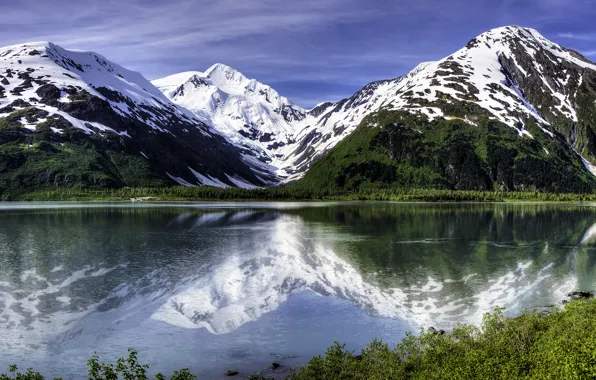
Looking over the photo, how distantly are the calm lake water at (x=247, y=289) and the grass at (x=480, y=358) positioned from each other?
18.5 feet

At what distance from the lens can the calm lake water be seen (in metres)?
43.0

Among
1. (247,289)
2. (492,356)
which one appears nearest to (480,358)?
(492,356)

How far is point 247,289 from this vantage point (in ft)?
213

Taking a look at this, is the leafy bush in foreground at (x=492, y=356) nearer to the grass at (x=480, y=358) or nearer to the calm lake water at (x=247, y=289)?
the grass at (x=480, y=358)

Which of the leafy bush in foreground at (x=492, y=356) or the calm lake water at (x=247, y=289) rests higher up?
the leafy bush in foreground at (x=492, y=356)

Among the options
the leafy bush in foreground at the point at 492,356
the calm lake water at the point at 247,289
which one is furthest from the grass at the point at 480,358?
the calm lake water at the point at 247,289

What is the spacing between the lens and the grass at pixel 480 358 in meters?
28.2

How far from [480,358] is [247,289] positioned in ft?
129

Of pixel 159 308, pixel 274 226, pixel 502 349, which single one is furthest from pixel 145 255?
pixel 502 349

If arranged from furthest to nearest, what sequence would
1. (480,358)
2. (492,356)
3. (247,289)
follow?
1. (247,289)
2. (492,356)
3. (480,358)

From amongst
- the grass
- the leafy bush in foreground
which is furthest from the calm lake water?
the leafy bush in foreground

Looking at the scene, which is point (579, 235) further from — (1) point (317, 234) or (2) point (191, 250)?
(2) point (191, 250)

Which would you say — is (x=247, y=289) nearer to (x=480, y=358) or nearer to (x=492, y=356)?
(x=492, y=356)

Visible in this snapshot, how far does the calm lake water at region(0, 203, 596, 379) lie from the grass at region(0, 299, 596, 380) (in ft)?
18.5
